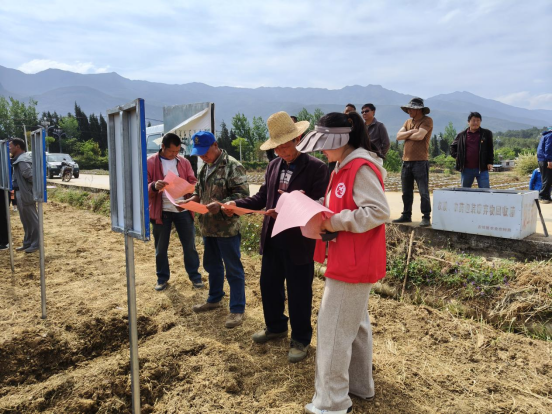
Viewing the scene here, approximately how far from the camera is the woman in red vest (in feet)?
6.54

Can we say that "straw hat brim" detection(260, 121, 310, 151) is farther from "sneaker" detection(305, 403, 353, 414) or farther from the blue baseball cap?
"sneaker" detection(305, 403, 353, 414)

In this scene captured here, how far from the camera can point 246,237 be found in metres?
6.48

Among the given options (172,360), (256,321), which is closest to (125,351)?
(172,360)

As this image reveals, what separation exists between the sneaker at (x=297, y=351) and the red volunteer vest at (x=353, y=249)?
1.08 meters

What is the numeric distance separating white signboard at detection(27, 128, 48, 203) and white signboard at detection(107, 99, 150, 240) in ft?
5.30

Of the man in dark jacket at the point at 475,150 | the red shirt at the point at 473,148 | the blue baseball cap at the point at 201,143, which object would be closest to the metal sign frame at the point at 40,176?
the blue baseball cap at the point at 201,143

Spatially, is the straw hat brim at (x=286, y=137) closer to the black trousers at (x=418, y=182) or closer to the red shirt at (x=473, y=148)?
the black trousers at (x=418, y=182)

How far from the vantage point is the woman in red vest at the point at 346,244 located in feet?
6.54

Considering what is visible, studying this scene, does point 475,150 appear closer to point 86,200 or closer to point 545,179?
point 545,179

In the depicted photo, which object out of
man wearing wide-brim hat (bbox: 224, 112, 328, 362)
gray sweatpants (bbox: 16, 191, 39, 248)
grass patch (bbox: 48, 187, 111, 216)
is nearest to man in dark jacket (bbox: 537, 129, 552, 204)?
man wearing wide-brim hat (bbox: 224, 112, 328, 362)

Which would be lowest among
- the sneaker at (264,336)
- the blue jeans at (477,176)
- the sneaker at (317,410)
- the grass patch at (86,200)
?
the grass patch at (86,200)

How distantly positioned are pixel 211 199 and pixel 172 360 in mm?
1397

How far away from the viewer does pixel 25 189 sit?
6242mm

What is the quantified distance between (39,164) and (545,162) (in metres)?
8.23
